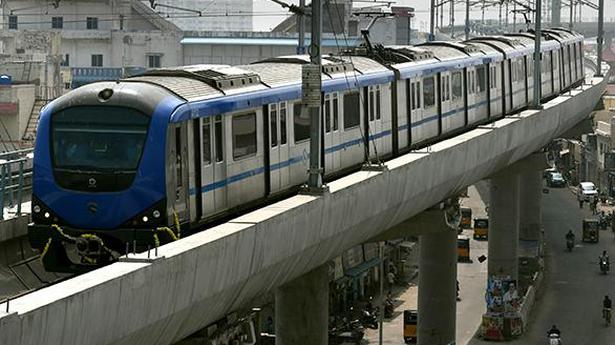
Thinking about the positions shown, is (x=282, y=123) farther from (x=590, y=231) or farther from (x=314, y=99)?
(x=590, y=231)

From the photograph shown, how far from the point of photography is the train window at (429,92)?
40219 millimetres

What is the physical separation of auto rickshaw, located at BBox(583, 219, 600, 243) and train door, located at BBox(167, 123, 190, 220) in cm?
6733

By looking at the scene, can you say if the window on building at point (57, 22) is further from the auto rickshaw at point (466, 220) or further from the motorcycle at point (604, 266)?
the motorcycle at point (604, 266)

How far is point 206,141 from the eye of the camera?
24.8 m

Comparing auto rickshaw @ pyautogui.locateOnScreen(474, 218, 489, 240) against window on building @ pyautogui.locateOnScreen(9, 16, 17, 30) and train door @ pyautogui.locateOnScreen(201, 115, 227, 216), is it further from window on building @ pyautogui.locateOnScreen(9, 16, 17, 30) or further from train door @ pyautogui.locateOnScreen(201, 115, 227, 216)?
train door @ pyautogui.locateOnScreen(201, 115, 227, 216)

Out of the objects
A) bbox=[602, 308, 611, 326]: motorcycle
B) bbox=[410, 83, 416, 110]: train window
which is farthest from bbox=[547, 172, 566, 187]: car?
bbox=[410, 83, 416, 110]: train window

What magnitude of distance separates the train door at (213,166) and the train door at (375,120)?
30.0 ft

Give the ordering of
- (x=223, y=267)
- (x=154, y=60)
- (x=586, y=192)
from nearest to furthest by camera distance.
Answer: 1. (x=223, y=267)
2. (x=154, y=60)
3. (x=586, y=192)

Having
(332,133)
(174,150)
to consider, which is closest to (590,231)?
(332,133)

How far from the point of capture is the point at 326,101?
3138cm

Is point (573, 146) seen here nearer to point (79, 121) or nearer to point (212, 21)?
point (212, 21)

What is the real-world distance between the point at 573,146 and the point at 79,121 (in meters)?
116

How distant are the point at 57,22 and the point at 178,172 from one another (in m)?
80.1

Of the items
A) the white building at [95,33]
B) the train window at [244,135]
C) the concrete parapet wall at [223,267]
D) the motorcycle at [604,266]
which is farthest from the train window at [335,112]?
the white building at [95,33]
